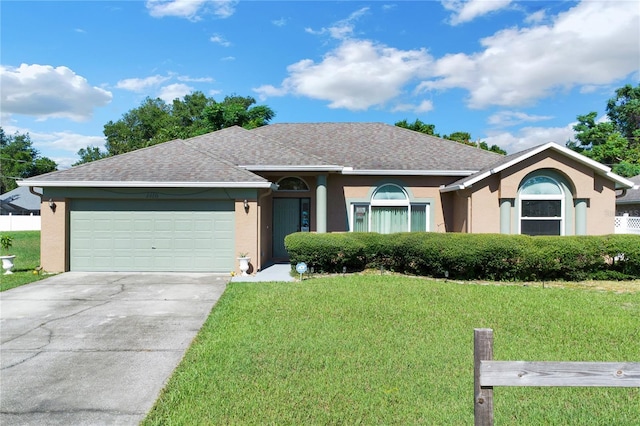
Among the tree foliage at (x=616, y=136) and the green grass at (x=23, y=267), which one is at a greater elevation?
the tree foliage at (x=616, y=136)

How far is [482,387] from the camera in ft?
8.92


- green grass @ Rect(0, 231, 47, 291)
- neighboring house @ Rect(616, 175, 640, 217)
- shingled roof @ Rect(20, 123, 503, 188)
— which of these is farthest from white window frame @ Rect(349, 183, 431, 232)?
neighboring house @ Rect(616, 175, 640, 217)

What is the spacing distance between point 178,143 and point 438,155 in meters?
10.3

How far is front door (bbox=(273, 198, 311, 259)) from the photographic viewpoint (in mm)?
14961

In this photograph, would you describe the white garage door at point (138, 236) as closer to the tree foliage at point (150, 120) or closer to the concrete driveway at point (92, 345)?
the concrete driveway at point (92, 345)

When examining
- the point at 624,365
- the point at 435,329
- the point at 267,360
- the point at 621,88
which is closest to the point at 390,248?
the point at 435,329

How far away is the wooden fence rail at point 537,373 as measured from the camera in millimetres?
2674

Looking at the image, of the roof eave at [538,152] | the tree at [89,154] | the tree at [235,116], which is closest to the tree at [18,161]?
the tree at [89,154]

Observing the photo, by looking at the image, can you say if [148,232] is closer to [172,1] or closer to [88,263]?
[88,263]

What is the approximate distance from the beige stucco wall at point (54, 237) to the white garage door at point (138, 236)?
0.29m

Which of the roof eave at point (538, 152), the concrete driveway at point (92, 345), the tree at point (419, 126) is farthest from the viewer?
the tree at point (419, 126)

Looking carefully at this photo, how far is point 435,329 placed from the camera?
6.52 meters

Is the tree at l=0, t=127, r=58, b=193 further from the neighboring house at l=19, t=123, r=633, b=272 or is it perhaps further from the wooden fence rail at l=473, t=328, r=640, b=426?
the wooden fence rail at l=473, t=328, r=640, b=426

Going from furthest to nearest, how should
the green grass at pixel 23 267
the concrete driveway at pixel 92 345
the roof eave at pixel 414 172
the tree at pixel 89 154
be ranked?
the tree at pixel 89 154, the roof eave at pixel 414 172, the green grass at pixel 23 267, the concrete driveway at pixel 92 345
